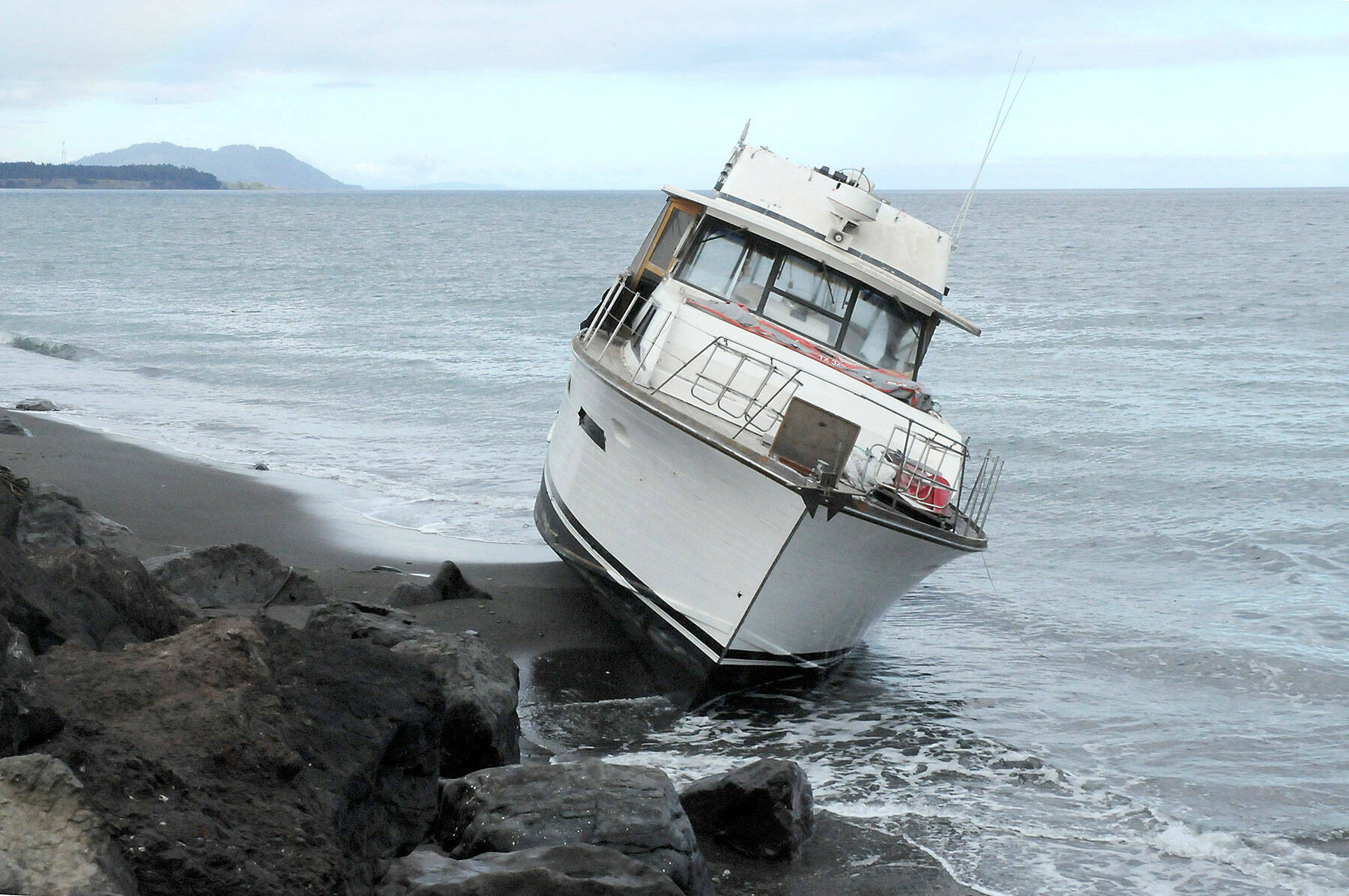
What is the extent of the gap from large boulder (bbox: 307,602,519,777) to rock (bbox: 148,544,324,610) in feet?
3.47

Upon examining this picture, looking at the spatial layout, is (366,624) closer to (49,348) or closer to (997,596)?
(997,596)

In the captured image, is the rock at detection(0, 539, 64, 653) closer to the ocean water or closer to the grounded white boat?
the ocean water

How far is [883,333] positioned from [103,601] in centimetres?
675

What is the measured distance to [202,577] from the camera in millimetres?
8320

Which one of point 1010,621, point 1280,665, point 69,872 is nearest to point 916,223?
point 1010,621

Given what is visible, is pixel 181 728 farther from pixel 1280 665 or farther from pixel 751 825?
pixel 1280 665

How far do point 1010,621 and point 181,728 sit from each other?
9039mm

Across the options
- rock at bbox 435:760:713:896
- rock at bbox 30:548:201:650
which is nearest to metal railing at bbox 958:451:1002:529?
rock at bbox 435:760:713:896

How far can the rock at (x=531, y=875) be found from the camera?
14.2ft

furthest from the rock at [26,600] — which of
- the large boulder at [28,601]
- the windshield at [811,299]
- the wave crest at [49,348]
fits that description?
the wave crest at [49,348]

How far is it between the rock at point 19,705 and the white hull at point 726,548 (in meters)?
4.55

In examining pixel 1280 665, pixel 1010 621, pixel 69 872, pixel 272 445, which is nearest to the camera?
pixel 69 872

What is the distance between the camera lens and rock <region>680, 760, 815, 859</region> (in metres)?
6.32

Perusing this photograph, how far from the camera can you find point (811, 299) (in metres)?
10.4
